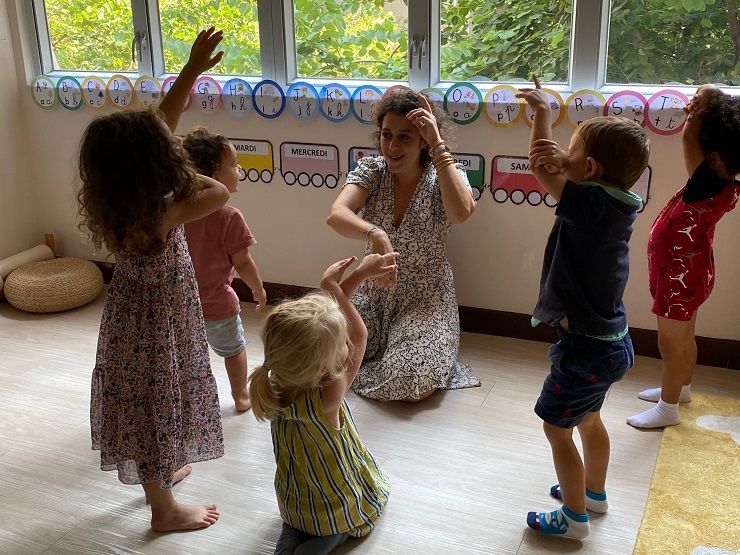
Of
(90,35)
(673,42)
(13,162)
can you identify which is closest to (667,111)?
(673,42)

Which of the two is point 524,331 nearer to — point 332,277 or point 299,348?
point 332,277

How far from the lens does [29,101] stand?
3543 millimetres

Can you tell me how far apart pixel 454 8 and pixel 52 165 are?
2.06 m

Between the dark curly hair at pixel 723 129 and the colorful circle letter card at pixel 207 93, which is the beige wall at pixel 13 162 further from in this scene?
the dark curly hair at pixel 723 129

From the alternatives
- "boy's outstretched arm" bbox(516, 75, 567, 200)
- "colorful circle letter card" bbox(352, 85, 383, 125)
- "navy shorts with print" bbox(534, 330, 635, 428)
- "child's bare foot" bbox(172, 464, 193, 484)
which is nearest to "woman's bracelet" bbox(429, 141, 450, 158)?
"colorful circle letter card" bbox(352, 85, 383, 125)

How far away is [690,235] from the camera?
7.36 ft

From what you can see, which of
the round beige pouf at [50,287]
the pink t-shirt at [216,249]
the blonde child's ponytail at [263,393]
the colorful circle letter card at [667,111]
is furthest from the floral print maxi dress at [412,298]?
the round beige pouf at [50,287]

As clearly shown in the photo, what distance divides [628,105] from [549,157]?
118cm

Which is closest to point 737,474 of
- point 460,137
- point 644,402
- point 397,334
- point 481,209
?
point 644,402

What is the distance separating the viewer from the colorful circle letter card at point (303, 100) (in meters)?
3.04

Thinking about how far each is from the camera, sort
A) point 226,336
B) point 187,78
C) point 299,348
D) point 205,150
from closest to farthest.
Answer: point 299,348
point 187,78
point 205,150
point 226,336

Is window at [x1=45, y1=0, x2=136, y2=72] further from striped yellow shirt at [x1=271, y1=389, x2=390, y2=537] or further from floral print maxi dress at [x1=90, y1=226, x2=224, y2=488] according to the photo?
striped yellow shirt at [x1=271, y1=389, x2=390, y2=537]

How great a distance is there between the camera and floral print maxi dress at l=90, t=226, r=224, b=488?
1743mm

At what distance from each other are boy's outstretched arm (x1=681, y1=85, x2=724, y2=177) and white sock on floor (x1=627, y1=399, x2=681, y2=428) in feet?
2.38
